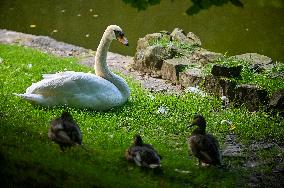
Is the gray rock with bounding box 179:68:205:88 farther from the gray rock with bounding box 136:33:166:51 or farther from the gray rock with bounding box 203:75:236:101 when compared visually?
the gray rock with bounding box 136:33:166:51

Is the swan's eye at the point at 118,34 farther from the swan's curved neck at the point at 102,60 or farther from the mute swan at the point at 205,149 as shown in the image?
the mute swan at the point at 205,149

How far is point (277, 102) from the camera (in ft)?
34.2

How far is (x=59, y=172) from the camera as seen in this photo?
686 centimetres

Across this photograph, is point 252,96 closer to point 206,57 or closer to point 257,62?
point 257,62

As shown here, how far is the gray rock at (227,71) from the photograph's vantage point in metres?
11.6

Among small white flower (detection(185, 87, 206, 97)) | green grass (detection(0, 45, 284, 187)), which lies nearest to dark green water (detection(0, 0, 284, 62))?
small white flower (detection(185, 87, 206, 97))

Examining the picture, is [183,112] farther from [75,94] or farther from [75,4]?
[75,4]

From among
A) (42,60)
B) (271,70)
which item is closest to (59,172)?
(271,70)

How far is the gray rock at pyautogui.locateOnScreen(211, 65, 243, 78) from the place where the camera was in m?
11.6

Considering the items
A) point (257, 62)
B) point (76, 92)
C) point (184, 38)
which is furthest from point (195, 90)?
point (184, 38)

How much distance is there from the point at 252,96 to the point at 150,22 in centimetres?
1231

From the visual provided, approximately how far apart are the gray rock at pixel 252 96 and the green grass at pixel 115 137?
0.61ft

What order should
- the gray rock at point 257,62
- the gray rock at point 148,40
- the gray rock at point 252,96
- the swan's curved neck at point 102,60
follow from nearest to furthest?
the gray rock at point 252,96 < the swan's curved neck at point 102,60 < the gray rock at point 257,62 < the gray rock at point 148,40

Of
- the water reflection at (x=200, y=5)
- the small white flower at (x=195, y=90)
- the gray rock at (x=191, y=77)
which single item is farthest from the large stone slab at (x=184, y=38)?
the water reflection at (x=200, y=5)
